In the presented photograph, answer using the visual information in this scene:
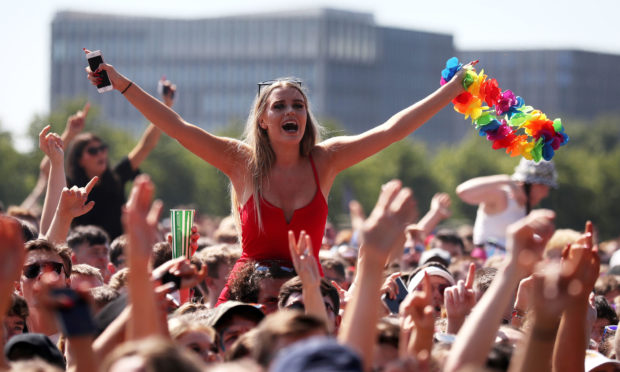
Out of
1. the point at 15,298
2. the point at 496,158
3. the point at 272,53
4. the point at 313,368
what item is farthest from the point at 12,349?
the point at 272,53

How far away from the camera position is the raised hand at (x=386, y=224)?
12.2 feet

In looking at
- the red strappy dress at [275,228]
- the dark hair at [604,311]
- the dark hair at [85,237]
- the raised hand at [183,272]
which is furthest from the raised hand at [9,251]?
the dark hair at [604,311]

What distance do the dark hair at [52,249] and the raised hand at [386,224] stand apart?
2266mm

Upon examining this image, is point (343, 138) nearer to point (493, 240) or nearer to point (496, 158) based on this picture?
point (493, 240)

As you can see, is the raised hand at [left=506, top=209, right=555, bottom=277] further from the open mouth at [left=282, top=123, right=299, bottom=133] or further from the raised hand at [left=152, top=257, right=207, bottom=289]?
the open mouth at [left=282, top=123, right=299, bottom=133]

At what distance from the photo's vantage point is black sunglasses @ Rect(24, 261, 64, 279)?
5402mm

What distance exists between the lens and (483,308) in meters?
3.71

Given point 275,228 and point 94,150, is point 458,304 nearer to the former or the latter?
point 275,228

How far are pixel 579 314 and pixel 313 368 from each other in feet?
5.18

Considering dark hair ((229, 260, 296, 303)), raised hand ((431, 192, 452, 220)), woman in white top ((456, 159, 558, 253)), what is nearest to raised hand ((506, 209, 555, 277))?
dark hair ((229, 260, 296, 303))

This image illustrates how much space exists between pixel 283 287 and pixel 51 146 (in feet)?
8.44

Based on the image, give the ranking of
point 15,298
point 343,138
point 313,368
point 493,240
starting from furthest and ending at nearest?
1. point 493,240
2. point 343,138
3. point 15,298
4. point 313,368

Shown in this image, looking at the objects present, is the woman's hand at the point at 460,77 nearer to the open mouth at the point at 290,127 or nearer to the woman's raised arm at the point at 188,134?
the open mouth at the point at 290,127

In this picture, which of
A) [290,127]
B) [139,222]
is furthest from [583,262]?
[290,127]
